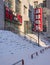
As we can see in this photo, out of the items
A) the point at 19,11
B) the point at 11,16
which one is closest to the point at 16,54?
the point at 11,16

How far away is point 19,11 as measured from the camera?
47188 mm

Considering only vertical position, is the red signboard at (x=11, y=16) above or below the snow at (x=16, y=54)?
above

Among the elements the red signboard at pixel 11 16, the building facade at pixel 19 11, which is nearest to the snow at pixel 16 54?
the red signboard at pixel 11 16

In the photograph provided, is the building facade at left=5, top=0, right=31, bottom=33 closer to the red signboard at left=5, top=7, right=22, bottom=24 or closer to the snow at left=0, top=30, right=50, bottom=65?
the red signboard at left=5, top=7, right=22, bottom=24

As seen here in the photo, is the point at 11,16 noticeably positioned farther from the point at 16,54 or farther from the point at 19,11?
the point at 16,54

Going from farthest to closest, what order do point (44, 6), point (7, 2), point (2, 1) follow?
point (44, 6) < point (7, 2) < point (2, 1)

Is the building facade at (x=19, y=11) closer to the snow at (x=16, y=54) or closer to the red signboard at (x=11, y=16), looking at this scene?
the red signboard at (x=11, y=16)

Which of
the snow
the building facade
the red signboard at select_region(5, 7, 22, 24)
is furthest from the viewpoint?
the building facade

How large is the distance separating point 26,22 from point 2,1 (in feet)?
57.0

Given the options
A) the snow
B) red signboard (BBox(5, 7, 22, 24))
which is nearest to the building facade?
red signboard (BBox(5, 7, 22, 24))

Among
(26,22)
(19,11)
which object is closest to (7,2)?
(19,11)

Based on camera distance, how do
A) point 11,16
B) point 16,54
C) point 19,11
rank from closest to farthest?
point 16,54 → point 11,16 → point 19,11

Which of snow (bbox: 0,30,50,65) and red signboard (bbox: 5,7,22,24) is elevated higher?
red signboard (bbox: 5,7,22,24)

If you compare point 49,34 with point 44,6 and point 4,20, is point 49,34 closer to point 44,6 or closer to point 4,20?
point 44,6
